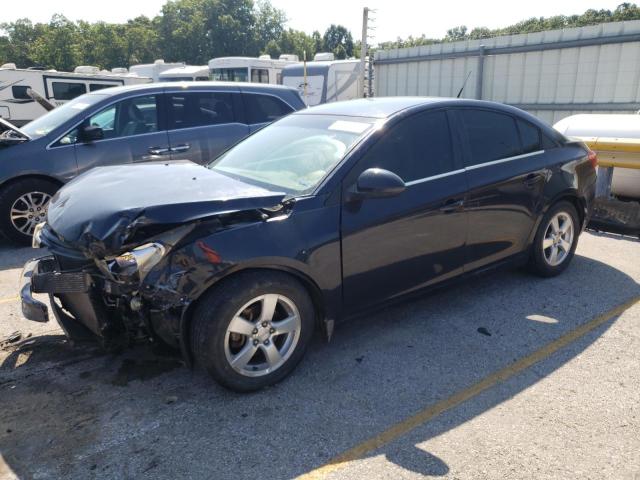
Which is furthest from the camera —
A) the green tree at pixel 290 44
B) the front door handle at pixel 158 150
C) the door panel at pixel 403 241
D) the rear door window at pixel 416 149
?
the green tree at pixel 290 44

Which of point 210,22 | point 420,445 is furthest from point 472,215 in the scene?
point 210,22

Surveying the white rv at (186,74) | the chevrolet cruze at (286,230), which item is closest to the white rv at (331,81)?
the white rv at (186,74)

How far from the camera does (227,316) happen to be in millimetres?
2676

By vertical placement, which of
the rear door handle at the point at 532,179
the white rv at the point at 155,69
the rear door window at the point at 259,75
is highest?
the white rv at the point at 155,69

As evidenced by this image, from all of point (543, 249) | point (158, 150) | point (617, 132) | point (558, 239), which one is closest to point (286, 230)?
point (543, 249)

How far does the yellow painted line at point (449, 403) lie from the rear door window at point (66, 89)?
15.6 meters

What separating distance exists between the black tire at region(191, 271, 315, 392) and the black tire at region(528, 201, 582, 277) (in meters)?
2.51

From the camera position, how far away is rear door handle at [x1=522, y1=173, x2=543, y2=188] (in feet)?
13.5

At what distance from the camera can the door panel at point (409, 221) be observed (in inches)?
124

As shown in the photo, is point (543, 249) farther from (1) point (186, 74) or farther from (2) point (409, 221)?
(1) point (186, 74)

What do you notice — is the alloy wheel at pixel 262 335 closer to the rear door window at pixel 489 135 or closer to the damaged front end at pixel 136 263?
the damaged front end at pixel 136 263

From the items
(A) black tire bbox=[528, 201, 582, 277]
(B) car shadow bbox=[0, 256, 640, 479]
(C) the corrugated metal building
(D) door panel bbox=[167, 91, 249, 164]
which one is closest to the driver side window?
(D) door panel bbox=[167, 91, 249, 164]

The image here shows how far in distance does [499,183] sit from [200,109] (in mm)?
4120

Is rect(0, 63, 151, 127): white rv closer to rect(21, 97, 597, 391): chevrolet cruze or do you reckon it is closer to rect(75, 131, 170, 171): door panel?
rect(75, 131, 170, 171): door panel
